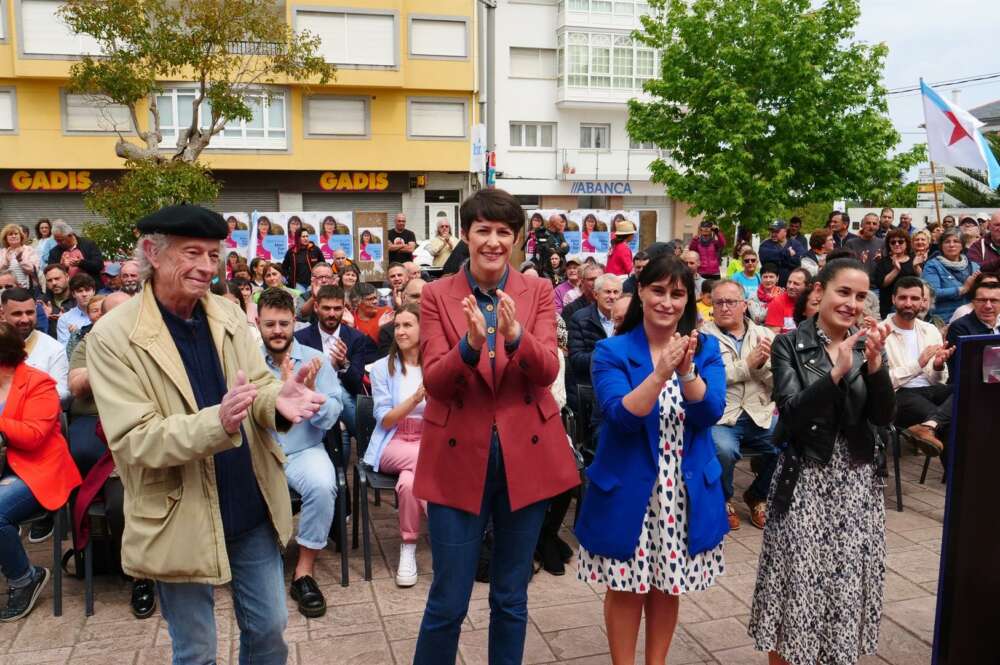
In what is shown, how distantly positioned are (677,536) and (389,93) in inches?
1089

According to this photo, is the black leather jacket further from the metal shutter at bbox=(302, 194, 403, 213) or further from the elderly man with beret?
the metal shutter at bbox=(302, 194, 403, 213)

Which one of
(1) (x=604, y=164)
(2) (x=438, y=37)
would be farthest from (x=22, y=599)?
(1) (x=604, y=164)

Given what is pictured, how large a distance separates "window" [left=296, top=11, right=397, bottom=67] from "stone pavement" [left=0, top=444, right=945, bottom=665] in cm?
2530

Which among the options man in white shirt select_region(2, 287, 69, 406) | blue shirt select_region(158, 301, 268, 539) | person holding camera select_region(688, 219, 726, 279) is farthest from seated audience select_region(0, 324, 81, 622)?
person holding camera select_region(688, 219, 726, 279)

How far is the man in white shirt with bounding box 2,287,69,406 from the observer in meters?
5.42

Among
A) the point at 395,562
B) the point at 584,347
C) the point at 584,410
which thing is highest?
the point at 584,347

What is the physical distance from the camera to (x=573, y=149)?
3444 centimetres

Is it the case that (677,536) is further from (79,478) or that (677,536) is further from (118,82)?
(118,82)

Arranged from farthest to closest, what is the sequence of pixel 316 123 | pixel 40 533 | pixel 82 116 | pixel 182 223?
pixel 316 123 → pixel 82 116 → pixel 40 533 → pixel 182 223

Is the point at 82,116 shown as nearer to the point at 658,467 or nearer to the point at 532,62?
the point at 532,62

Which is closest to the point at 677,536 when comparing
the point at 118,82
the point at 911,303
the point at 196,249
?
the point at 196,249

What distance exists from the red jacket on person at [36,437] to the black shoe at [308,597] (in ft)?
4.57

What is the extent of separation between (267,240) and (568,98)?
22.0 meters

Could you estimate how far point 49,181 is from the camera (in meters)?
27.2
